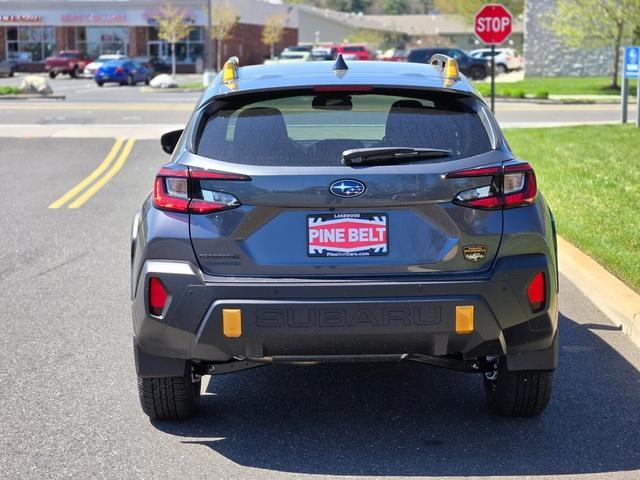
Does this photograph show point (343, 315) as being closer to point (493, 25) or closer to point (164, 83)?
point (493, 25)

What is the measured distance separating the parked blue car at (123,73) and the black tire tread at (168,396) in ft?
169

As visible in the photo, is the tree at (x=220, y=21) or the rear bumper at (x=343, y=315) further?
the tree at (x=220, y=21)

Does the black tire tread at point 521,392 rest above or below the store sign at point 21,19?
below

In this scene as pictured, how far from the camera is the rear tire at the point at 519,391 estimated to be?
5.11 m

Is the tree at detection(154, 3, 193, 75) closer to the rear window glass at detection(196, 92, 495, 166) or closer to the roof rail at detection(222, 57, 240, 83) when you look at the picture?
the roof rail at detection(222, 57, 240, 83)

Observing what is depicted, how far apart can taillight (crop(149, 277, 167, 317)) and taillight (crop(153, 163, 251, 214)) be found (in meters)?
Result: 0.33

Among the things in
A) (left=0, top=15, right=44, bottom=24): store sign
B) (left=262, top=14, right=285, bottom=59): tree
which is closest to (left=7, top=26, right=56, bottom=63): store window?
(left=0, top=15, right=44, bottom=24): store sign

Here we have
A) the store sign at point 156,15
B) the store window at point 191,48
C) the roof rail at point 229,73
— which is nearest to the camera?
the roof rail at point 229,73

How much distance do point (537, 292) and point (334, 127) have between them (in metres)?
1.22

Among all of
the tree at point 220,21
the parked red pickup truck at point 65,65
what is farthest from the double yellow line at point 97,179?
the tree at point 220,21

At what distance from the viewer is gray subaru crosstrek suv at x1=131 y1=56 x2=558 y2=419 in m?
4.61

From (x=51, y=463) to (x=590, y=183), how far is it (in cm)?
1016

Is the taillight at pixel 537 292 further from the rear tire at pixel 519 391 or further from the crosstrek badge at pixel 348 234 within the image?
the crosstrek badge at pixel 348 234

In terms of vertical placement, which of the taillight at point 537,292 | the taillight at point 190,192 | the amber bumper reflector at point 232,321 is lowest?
the amber bumper reflector at point 232,321
